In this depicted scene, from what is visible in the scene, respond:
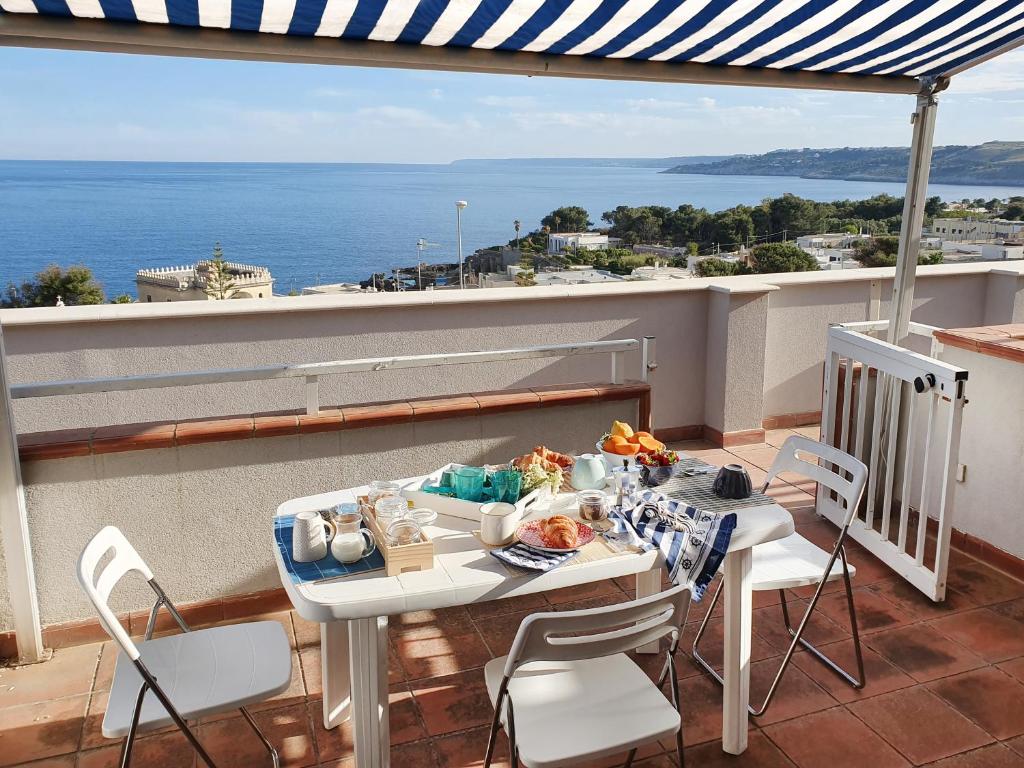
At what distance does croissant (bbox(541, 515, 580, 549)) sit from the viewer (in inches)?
90.6

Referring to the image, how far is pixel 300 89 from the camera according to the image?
88.9m

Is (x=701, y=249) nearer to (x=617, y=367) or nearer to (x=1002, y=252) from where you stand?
(x=1002, y=252)

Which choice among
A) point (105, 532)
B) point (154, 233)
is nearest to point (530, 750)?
point (105, 532)

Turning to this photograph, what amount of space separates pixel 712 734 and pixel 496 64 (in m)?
2.62

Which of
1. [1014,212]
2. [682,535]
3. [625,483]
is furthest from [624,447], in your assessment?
[1014,212]

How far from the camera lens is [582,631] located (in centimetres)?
196

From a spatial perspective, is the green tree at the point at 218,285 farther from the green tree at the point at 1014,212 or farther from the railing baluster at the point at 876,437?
the railing baluster at the point at 876,437

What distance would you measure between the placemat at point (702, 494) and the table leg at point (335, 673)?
1.15m

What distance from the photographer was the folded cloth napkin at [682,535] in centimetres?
233

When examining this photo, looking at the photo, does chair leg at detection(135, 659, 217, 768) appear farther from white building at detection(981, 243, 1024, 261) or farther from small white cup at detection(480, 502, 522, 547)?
white building at detection(981, 243, 1024, 261)

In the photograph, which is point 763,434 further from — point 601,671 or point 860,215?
point 860,215

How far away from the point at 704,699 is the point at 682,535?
0.89 metres

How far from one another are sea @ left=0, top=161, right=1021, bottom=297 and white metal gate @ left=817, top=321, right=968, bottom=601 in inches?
2527

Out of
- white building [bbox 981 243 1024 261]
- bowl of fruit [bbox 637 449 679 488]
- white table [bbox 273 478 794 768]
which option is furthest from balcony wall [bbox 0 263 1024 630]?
white building [bbox 981 243 1024 261]
